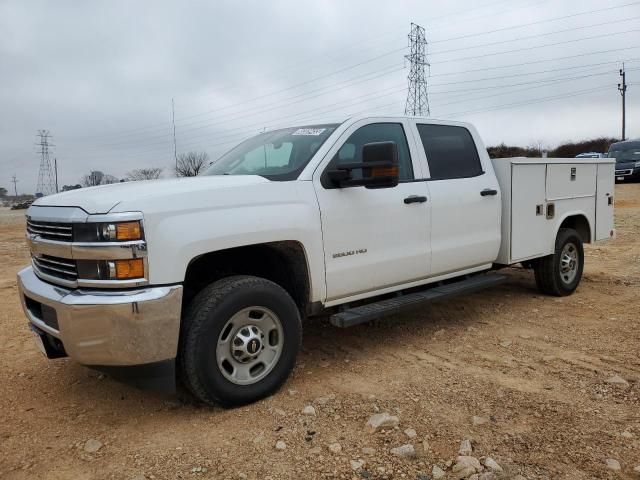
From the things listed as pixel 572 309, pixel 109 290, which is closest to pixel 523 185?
pixel 572 309

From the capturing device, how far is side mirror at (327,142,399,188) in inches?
142

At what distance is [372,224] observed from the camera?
4109 mm

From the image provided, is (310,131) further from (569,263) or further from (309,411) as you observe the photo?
(569,263)

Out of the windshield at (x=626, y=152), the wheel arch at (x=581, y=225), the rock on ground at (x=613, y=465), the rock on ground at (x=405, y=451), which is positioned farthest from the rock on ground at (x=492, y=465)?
the windshield at (x=626, y=152)

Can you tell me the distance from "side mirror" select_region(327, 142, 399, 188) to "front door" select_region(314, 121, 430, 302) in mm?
115

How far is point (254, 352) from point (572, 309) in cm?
379

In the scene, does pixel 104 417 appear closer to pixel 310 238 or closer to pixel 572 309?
pixel 310 238

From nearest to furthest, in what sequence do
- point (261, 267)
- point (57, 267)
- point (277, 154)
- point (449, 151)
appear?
point (57, 267) → point (261, 267) → point (277, 154) → point (449, 151)

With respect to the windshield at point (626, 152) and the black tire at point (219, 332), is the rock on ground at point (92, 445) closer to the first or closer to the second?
the black tire at point (219, 332)

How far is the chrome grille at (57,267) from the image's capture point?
3.14 meters

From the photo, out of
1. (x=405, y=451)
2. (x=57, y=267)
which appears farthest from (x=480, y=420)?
(x=57, y=267)

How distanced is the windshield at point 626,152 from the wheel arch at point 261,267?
23.8m

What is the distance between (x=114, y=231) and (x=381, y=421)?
Result: 187 centimetres

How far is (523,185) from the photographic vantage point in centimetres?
548
